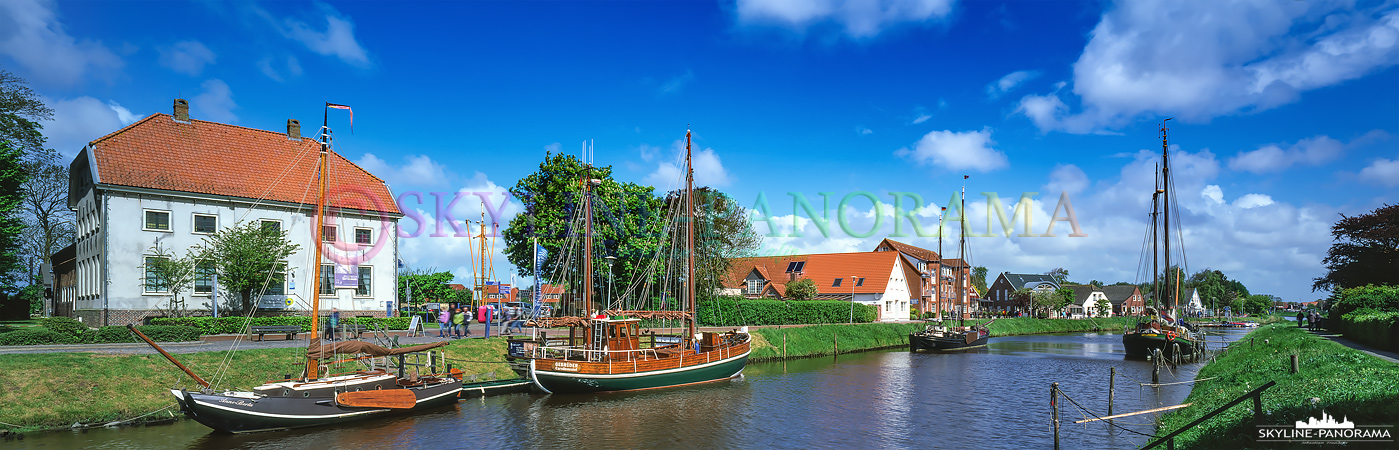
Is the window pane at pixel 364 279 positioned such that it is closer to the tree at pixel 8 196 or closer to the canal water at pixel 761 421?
the tree at pixel 8 196

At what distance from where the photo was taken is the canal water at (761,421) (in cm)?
1942

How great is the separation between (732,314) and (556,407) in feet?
102

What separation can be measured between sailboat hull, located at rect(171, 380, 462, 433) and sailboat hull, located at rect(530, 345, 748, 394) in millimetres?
6507

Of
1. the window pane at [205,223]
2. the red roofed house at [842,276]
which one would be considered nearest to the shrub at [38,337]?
the window pane at [205,223]

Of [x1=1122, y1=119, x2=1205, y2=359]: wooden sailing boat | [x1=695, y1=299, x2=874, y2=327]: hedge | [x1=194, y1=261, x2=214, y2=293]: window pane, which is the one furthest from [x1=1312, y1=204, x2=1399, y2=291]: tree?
[x1=194, y1=261, x2=214, y2=293]: window pane

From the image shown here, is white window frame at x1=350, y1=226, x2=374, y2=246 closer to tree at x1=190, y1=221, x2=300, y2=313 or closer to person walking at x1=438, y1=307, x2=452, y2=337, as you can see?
tree at x1=190, y1=221, x2=300, y2=313

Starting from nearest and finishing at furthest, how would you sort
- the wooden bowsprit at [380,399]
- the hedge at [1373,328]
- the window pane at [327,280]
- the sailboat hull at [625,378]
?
the wooden bowsprit at [380,399] < the hedge at [1373,328] < the sailboat hull at [625,378] < the window pane at [327,280]

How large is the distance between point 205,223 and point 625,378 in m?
28.4

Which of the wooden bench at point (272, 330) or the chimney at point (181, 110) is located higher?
the chimney at point (181, 110)

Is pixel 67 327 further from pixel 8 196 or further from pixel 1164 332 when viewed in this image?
pixel 1164 332

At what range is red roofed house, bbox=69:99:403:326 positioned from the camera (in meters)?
37.8

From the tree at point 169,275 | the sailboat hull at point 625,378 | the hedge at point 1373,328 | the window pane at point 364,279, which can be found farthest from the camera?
the window pane at point 364,279

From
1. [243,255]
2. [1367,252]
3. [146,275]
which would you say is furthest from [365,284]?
[1367,252]

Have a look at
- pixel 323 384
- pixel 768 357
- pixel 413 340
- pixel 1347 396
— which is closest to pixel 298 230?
pixel 413 340
